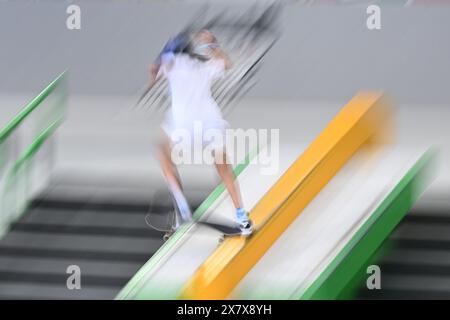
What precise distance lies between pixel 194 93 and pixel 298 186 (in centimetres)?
58

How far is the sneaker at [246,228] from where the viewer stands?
282cm

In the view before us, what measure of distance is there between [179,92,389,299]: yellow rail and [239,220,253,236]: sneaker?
23mm

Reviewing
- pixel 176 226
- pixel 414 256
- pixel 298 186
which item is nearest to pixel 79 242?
pixel 176 226

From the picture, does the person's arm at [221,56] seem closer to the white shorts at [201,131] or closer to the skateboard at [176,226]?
the white shorts at [201,131]

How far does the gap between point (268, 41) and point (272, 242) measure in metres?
0.84

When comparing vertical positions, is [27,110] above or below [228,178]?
above

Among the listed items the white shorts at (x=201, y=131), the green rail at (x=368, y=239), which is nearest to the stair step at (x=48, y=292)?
the white shorts at (x=201, y=131)

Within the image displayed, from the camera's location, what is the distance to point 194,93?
2.85 metres

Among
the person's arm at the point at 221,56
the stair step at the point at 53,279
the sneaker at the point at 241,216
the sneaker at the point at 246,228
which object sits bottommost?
the stair step at the point at 53,279

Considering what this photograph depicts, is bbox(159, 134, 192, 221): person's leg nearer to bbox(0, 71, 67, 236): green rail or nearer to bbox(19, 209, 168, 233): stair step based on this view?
bbox(19, 209, 168, 233): stair step

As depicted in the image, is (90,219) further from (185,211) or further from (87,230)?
(185,211)

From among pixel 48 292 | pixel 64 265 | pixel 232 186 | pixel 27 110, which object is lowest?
pixel 48 292

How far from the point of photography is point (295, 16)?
112 inches

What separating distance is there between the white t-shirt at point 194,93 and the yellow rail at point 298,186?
1.24ft
